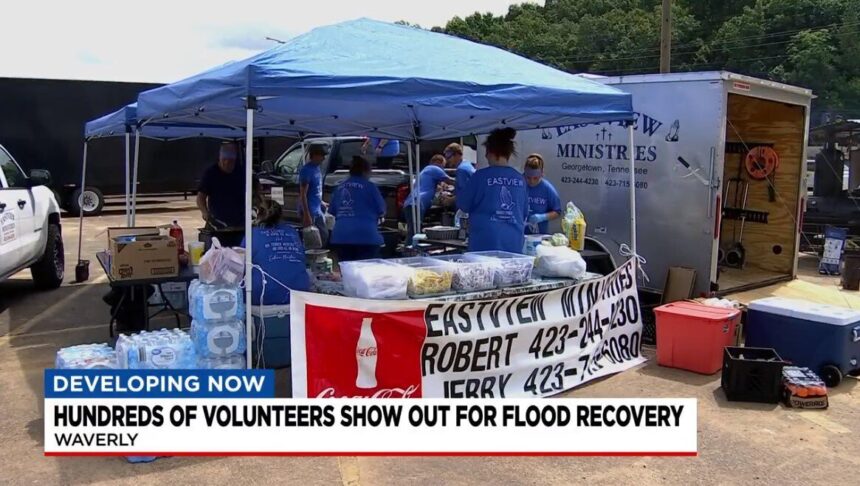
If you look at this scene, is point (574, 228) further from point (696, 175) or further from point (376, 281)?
point (376, 281)

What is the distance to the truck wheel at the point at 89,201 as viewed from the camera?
15824mm

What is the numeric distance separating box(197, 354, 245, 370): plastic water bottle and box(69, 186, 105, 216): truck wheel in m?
13.3

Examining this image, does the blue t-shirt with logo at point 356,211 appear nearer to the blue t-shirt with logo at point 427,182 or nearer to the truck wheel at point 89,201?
the blue t-shirt with logo at point 427,182

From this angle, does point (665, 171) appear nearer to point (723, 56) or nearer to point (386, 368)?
point (386, 368)

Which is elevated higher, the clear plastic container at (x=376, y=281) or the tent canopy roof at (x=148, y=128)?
the tent canopy roof at (x=148, y=128)

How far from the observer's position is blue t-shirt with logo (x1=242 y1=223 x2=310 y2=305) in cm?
477

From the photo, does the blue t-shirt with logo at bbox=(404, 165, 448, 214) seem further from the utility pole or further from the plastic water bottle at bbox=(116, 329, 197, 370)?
the utility pole

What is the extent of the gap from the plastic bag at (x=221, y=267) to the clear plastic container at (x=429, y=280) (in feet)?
3.52

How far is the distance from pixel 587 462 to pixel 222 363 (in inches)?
88.6

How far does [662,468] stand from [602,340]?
1688 mm

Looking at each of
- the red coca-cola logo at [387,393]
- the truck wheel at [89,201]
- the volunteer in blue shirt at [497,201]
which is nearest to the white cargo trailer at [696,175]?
the volunteer in blue shirt at [497,201]

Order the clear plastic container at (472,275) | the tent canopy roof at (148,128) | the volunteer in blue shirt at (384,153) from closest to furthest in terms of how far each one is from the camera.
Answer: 1. the clear plastic container at (472,275)
2. the tent canopy roof at (148,128)
3. the volunteer in blue shirt at (384,153)

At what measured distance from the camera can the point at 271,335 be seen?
4.83m

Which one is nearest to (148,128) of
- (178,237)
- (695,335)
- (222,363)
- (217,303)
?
(178,237)
